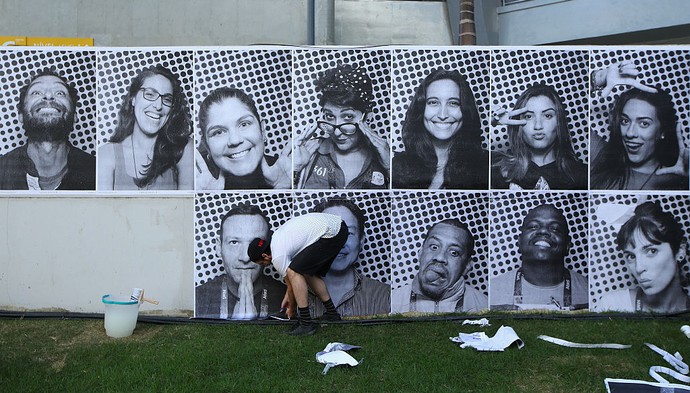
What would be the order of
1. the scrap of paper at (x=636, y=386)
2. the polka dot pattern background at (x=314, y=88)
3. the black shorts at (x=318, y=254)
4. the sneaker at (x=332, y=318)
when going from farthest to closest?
the polka dot pattern background at (x=314, y=88)
the sneaker at (x=332, y=318)
the black shorts at (x=318, y=254)
the scrap of paper at (x=636, y=386)

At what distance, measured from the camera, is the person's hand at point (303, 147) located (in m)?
7.04

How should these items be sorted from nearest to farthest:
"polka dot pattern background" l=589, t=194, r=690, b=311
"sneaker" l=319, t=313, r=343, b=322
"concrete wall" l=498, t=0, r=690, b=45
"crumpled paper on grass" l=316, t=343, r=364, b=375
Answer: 1. "crumpled paper on grass" l=316, t=343, r=364, b=375
2. "sneaker" l=319, t=313, r=343, b=322
3. "polka dot pattern background" l=589, t=194, r=690, b=311
4. "concrete wall" l=498, t=0, r=690, b=45

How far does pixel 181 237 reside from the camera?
710cm

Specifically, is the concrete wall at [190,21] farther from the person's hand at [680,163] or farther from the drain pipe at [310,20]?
the person's hand at [680,163]

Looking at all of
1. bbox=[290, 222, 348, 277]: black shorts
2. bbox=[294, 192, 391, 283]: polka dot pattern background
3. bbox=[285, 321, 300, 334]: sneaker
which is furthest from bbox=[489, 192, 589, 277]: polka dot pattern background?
bbox=[285, 321, 300, 334]: sneaker

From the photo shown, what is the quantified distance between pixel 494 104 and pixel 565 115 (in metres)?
0.73

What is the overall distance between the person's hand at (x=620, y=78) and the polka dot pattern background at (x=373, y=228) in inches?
97.1

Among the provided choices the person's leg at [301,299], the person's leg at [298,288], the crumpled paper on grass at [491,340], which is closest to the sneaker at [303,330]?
the person's leg at [301,299]

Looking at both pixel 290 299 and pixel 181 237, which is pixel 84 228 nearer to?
pixel 181 237

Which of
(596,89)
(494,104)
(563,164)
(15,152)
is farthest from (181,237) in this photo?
(596,89)

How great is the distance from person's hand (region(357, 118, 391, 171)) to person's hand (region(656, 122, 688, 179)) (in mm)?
2756

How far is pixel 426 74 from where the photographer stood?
7.04 m

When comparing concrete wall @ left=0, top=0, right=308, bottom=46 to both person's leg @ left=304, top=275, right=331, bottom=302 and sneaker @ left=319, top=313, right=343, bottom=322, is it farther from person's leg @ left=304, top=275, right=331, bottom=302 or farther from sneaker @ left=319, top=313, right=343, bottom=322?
sneaker @ left=319, top=313, right=343, bottom=322

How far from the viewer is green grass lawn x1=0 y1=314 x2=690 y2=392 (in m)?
5.12
